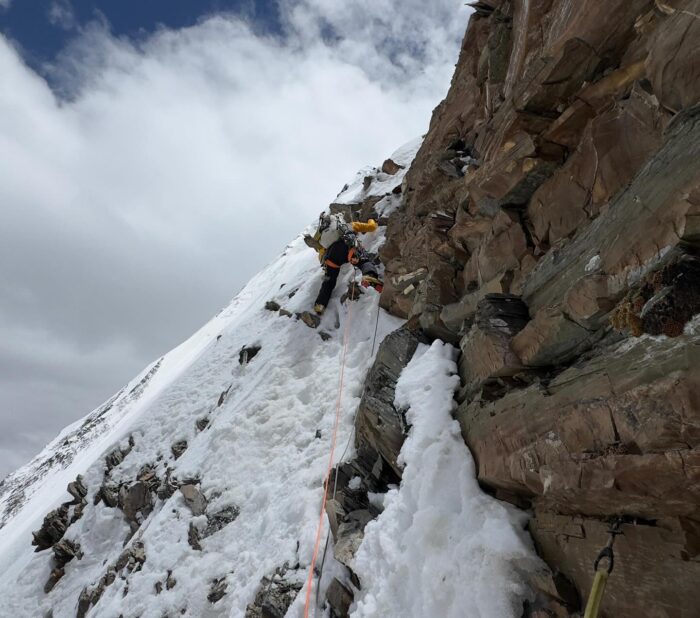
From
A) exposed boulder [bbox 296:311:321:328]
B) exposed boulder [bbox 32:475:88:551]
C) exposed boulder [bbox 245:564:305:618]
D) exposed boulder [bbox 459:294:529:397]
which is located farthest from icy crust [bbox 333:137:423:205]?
exposed boulder [bbox 32:475:88:551]

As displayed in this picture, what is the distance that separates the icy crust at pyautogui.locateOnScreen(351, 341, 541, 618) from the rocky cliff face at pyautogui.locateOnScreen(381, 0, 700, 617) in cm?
29

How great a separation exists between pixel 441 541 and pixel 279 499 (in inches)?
171

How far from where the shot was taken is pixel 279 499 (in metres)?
8.23

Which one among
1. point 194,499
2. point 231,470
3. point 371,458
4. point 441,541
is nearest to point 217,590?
point 194,499

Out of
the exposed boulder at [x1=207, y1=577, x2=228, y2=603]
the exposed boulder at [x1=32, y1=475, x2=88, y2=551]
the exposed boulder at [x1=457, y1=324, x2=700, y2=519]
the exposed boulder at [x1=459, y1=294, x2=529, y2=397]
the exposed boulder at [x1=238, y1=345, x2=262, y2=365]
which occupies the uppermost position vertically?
the exposed boulder at [x1=238, y1=345, x2=262, y2=365]

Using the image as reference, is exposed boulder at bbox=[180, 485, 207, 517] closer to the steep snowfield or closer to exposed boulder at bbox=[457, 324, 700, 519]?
the steep snowfield

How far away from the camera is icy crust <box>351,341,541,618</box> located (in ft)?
13.7

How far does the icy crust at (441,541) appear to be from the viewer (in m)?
4.16

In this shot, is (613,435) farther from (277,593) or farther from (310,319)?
(310,319)

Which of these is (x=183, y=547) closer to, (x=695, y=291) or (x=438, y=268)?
(x=438, y=268)

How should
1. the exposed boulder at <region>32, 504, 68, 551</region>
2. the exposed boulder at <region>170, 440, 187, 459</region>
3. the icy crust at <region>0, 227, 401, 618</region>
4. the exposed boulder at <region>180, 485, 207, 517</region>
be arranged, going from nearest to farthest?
the icy crust at <region>0, 227, 401, 618</region>, the exposed boulder at <region>180, 485, 207, 517</region>, the exposed boulder at <region>170, 440, 187, 459</region>, the exposed boulder at <region>32, 504, 68, 551</region>

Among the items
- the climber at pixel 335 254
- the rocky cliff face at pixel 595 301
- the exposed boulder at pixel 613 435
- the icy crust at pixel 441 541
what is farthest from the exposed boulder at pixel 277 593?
the climber at pixel 335 254

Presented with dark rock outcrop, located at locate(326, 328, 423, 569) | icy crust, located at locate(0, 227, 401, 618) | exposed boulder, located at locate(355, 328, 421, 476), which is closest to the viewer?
dark rock outcrop, located at locate(326, 328, 423, 569)

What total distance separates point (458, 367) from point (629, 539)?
354cm
